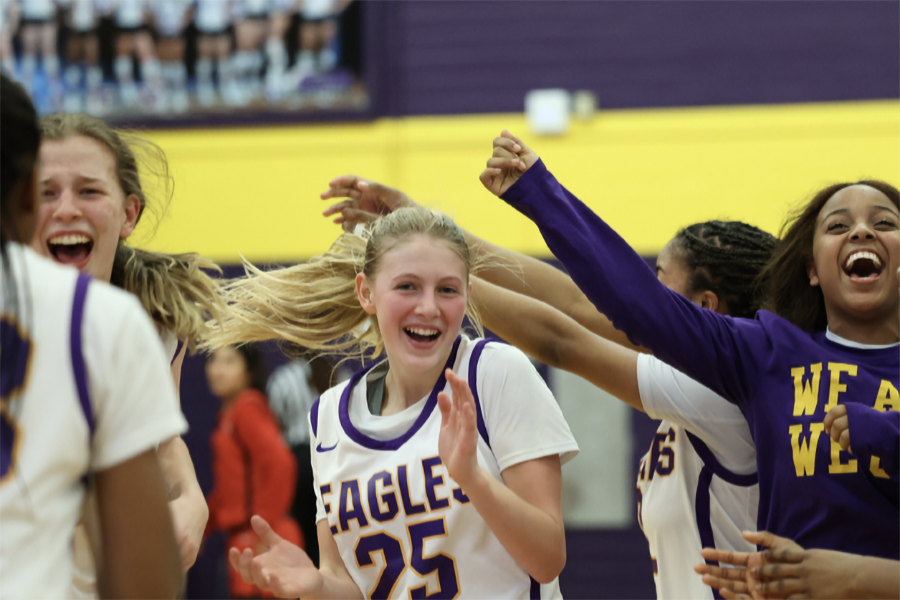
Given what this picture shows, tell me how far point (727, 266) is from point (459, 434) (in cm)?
127

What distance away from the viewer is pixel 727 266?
10.1 feet

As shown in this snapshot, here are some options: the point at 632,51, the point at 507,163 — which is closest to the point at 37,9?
the point at 632,51

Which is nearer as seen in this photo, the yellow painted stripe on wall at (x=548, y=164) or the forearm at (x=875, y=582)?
the forearm at (x=875, y=582)

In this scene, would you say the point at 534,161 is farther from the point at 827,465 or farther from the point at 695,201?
the point at 695,201

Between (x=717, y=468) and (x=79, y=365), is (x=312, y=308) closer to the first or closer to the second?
(x=717, y=468)

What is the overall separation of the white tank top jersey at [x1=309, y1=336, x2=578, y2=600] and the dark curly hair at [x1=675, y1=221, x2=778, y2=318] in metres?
0.78

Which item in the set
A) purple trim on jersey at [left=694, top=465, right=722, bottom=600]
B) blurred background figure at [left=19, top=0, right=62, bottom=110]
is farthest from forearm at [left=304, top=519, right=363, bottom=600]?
blurred background figure at [left=19, top=0, right=62, bottom=110]

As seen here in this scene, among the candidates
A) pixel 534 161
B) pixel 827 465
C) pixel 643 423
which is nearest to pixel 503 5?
pixel 643 423

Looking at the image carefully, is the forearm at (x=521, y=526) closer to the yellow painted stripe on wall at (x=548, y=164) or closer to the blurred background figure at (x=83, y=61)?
the yellow painted stripe on wall at (x=548, y=164)

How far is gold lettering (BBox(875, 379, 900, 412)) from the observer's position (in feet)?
7.66

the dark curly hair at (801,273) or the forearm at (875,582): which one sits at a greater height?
the dark curly hair at (801,273)

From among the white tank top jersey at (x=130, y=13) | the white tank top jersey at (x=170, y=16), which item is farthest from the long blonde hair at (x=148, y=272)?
the white tank top jersey at (x=130, y=13)

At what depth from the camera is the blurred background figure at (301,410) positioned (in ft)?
21.2

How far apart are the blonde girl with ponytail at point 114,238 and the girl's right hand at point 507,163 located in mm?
918
